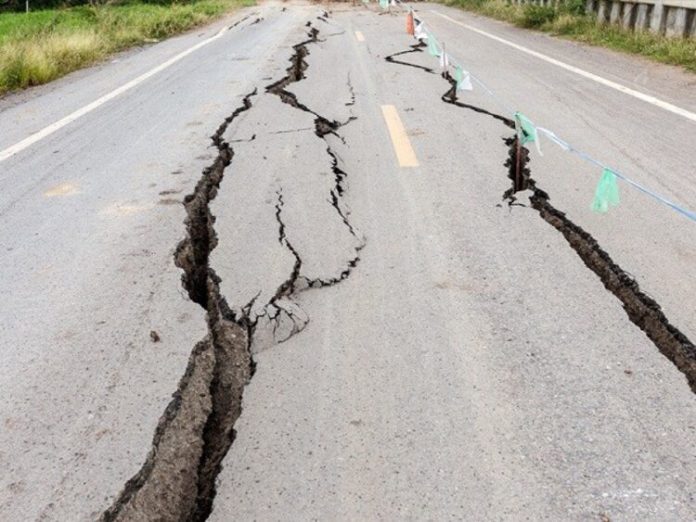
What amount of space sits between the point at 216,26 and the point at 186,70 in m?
8.38

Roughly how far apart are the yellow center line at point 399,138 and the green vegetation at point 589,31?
4.56 meters

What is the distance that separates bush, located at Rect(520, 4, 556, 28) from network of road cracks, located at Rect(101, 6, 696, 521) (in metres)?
11.3

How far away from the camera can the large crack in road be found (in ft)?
6.46

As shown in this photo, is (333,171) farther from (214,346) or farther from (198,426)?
(198,426)

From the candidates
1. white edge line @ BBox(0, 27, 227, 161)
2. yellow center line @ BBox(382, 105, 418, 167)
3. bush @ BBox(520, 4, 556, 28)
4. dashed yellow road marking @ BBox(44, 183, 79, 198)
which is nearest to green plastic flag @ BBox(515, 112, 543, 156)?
yellow center line @ BBox(382, 105, 418, 167)

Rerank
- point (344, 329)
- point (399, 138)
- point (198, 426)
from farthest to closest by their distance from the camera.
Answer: point (399, 138) < point (344, 329) < point (198, 426)

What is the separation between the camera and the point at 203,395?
7.95ft

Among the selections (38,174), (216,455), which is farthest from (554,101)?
(216,455)

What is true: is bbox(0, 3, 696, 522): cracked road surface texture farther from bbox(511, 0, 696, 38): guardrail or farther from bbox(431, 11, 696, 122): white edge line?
bbox(511, 0, 696, 38): guardrail

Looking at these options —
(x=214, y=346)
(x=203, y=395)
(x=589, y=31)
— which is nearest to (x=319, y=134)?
(x=214, y=346)

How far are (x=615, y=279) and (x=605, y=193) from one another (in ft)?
2.39

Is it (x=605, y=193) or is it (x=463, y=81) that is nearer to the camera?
(x=605, y=193)

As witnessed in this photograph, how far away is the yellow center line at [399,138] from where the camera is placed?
5.14m

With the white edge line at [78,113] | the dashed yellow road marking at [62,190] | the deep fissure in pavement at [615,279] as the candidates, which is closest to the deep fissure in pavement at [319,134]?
the deep fissure in pavement at [615,279]
